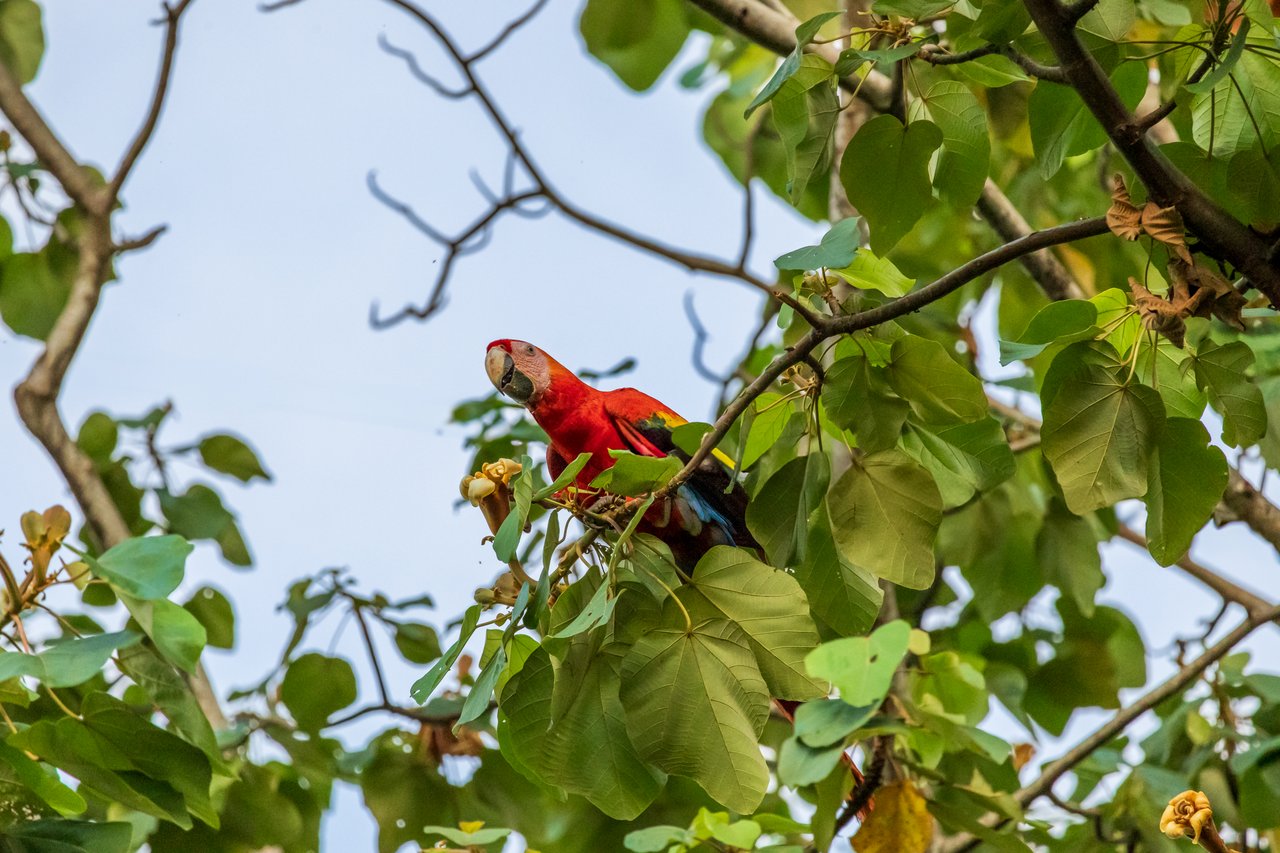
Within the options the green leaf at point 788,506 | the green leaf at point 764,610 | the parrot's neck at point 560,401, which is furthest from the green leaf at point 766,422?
the parrot's neck at point 560,401

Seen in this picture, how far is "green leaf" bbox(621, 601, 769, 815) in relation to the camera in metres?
1.14

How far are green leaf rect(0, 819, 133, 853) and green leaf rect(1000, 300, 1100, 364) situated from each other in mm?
1102

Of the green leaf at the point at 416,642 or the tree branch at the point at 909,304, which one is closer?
the tree branch at the point at 909,304

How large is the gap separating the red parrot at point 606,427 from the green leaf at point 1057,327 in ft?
2.31

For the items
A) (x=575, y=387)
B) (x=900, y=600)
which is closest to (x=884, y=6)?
(x=575, y=387)

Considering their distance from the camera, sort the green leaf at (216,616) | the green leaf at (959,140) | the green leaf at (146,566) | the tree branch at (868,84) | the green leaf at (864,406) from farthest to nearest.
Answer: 1. the green leaf at (216,616)
2. the tree branch at (868,84)
3. the green leaf at (146,566)
4. the green leaf at (959,140)
5. the green leaf at (864,406)

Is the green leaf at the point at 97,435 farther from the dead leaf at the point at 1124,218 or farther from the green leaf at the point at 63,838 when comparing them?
the dead leaf at the point at 1124,218

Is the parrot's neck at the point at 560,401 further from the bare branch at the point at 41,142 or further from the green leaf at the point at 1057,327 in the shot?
the bare branch at the point at 41,142

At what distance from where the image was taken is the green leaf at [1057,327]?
1.17 m

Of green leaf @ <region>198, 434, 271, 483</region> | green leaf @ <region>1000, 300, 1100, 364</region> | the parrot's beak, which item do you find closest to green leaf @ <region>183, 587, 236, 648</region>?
green leaf @ <region>198, 434, 271, 483</region>

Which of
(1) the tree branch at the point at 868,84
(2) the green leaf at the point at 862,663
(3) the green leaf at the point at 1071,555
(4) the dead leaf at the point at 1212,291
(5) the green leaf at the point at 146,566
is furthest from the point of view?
(3) the green leaf at the point at 1071,555

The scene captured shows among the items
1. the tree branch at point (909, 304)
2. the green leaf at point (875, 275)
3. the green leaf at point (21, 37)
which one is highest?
the green leaf at point (21, 37)

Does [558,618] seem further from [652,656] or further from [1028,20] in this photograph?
[1028,20]

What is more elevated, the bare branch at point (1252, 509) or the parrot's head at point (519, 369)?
the parrot's head at point (519, 369)
